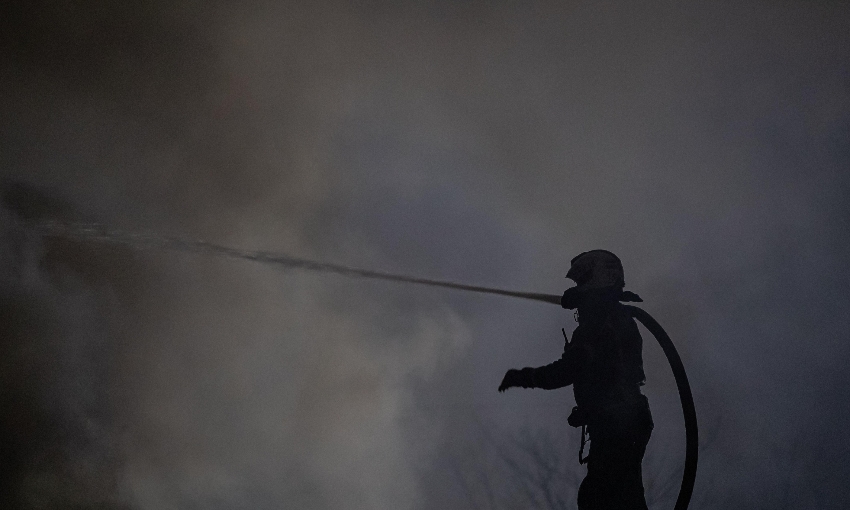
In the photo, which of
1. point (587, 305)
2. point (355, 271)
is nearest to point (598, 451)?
point (587, 305)

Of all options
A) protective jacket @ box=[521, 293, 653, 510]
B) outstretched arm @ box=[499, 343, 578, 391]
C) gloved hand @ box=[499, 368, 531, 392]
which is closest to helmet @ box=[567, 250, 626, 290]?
protective jacket @ box=[521, 293, 653, 510]

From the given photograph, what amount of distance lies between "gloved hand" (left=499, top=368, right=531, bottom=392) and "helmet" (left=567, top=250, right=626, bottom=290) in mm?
1457

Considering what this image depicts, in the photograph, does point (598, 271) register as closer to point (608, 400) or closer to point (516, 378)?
point (608, 400)

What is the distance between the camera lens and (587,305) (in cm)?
722

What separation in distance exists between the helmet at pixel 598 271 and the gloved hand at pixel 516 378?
146cm

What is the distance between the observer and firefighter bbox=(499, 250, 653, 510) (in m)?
6.52

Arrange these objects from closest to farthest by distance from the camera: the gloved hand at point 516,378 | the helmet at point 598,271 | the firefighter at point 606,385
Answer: the gloved hand at point 516,378
the firefighter at point 606,385
the helmet at point 598,271

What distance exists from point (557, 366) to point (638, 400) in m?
1.05

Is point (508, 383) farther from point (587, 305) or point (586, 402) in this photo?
point (587, 305)

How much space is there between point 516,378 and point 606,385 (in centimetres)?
113

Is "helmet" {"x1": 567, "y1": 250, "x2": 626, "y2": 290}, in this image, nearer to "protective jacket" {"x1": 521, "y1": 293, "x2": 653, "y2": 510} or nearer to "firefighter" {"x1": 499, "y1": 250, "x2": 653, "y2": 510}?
"firefighter" {"x1": 499, "y1": 250, "x2": 653, "y2": 510}

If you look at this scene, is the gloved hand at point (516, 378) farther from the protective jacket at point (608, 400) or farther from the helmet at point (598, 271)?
the helmet at point (598, 271)

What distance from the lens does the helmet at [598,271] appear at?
284 inches

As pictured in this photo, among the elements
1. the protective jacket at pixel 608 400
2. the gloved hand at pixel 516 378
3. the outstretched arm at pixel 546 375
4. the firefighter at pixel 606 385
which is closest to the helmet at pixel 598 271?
the firefighter at pixel 606 385
